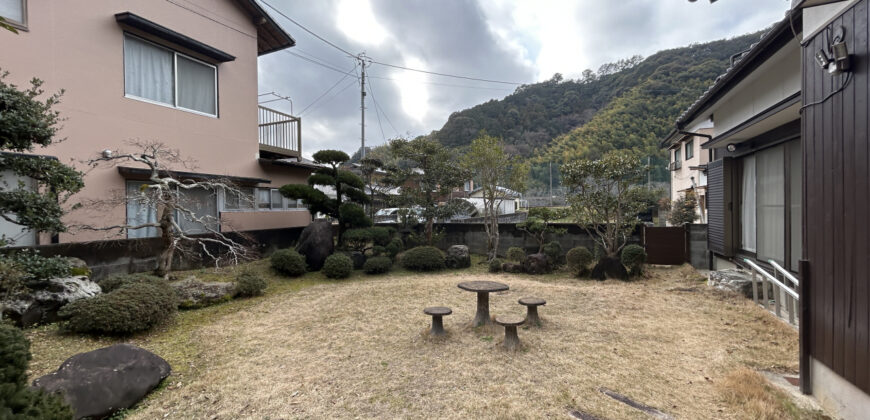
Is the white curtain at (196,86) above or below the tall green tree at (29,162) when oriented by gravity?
above

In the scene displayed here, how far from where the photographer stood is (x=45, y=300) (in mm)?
4367

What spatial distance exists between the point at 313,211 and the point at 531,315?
252 inches

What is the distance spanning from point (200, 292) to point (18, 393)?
451 centimetres

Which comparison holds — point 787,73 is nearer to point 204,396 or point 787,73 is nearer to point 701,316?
point 701,316

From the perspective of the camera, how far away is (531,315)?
4.66 metres

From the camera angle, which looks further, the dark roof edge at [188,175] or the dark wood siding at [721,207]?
the dark roof edge at [188,175]

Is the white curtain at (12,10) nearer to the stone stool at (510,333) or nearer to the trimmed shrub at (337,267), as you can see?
the trimmed shrub at (337,267)

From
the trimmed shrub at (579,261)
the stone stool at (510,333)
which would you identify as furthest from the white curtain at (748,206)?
the stone stool at (510,333)

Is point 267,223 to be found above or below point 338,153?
below

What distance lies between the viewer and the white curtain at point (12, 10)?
18.2 ft

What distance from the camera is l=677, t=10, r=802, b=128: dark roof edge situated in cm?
395

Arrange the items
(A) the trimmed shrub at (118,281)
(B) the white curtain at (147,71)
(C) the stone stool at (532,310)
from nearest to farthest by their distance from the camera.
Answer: (C) the stone stool at (532,310) < (A) the trimmed shrub at (118,281) < (B) the white curtain at (147,71)

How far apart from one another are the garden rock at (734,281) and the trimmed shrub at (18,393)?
753 centimetres

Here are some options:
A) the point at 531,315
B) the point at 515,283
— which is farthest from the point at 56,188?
the point at 515,283
